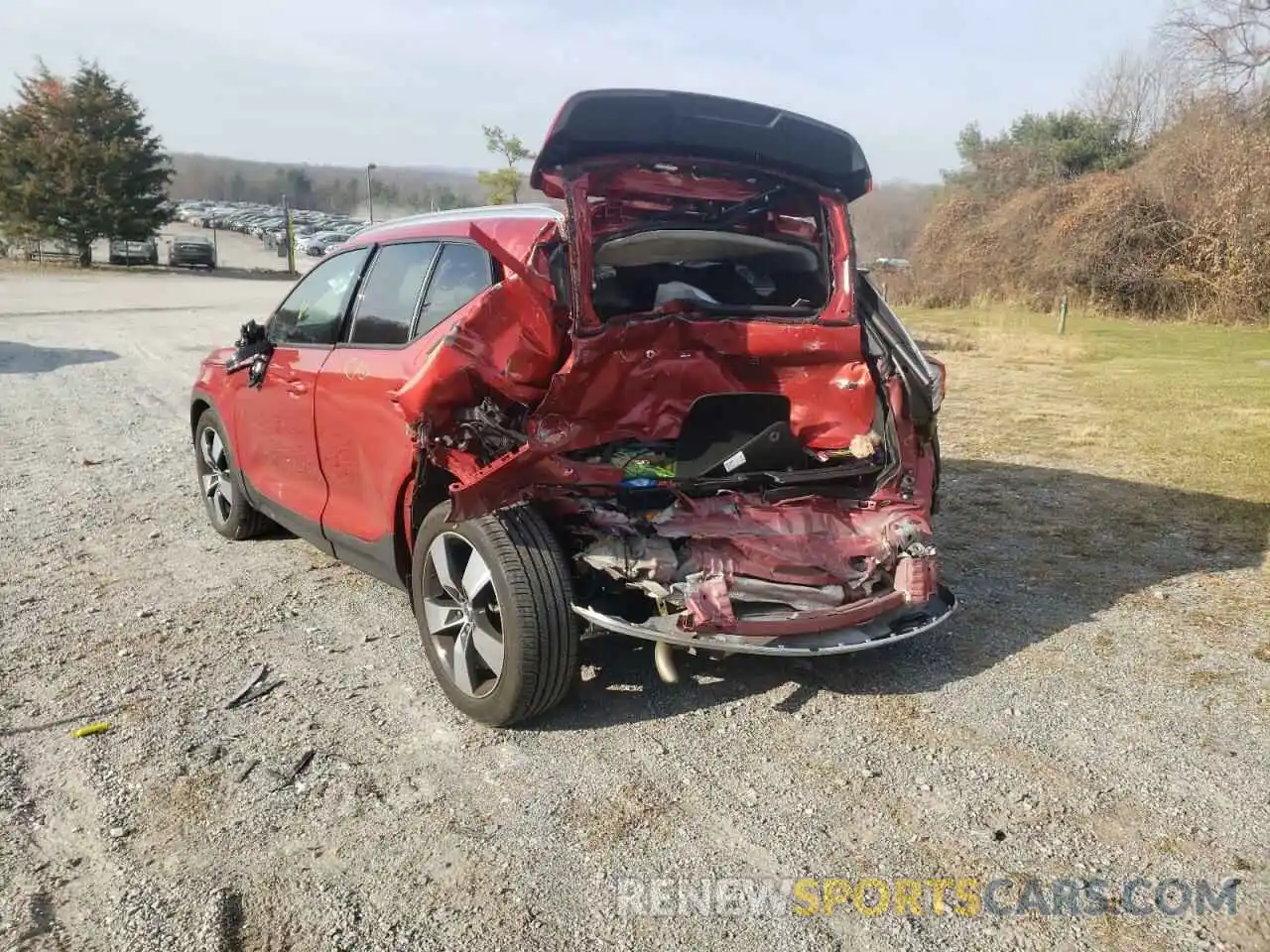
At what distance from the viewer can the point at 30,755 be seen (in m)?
3.20

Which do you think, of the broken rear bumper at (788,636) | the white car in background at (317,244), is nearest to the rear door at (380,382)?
the broken rear bumper at (788,636)

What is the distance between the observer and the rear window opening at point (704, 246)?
387cm

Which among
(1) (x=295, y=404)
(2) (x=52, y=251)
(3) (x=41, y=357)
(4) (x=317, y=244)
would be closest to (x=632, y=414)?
(1) (x=295, y=404)

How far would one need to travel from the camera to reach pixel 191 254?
38844mm

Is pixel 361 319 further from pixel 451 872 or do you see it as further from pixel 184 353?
pixel 184 353

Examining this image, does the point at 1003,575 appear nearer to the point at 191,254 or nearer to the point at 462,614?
the point at 462,614

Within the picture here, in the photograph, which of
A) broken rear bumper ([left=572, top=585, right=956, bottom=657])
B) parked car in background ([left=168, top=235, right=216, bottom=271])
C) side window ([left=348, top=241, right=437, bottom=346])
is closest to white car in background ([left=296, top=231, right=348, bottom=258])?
parked car in background ([left=168, top=235, right=216, bottom=271])

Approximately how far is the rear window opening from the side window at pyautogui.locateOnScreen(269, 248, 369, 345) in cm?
133

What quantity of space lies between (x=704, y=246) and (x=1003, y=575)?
8.05ft

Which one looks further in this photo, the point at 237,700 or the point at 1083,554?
the point at 1083,554

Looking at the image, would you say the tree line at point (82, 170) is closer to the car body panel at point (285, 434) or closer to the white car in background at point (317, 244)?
the white car in background at point (317, 244)

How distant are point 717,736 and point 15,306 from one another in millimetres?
22335

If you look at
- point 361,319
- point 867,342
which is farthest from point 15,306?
point 867,342

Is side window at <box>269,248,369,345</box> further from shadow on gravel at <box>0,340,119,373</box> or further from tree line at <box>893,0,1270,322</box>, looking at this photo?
tree line at <box>893,0,1270,322</box>
